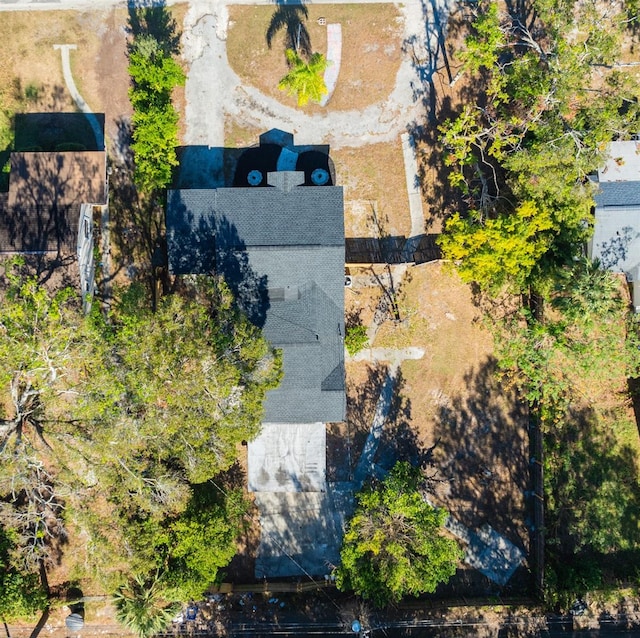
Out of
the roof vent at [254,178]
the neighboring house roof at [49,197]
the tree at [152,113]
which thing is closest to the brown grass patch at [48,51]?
the tree at [152,113]

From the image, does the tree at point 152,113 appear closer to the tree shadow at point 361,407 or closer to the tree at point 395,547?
the tree shadow at point 361,407

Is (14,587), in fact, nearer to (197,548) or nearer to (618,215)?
(197,548)

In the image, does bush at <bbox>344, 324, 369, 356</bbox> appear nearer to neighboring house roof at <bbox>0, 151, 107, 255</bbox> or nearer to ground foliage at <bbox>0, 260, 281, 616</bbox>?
ground foliage at <bbox>0, 260, 281, 616</bbox>

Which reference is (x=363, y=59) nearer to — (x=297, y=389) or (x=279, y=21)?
(x=279, y=21)

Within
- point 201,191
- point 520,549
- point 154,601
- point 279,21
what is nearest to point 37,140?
point 201,191

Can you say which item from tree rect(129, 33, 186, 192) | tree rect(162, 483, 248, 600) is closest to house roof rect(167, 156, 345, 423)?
tree rect(129, 33, 186, 192)

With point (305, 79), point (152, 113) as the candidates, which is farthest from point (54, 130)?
point (305, 79)
